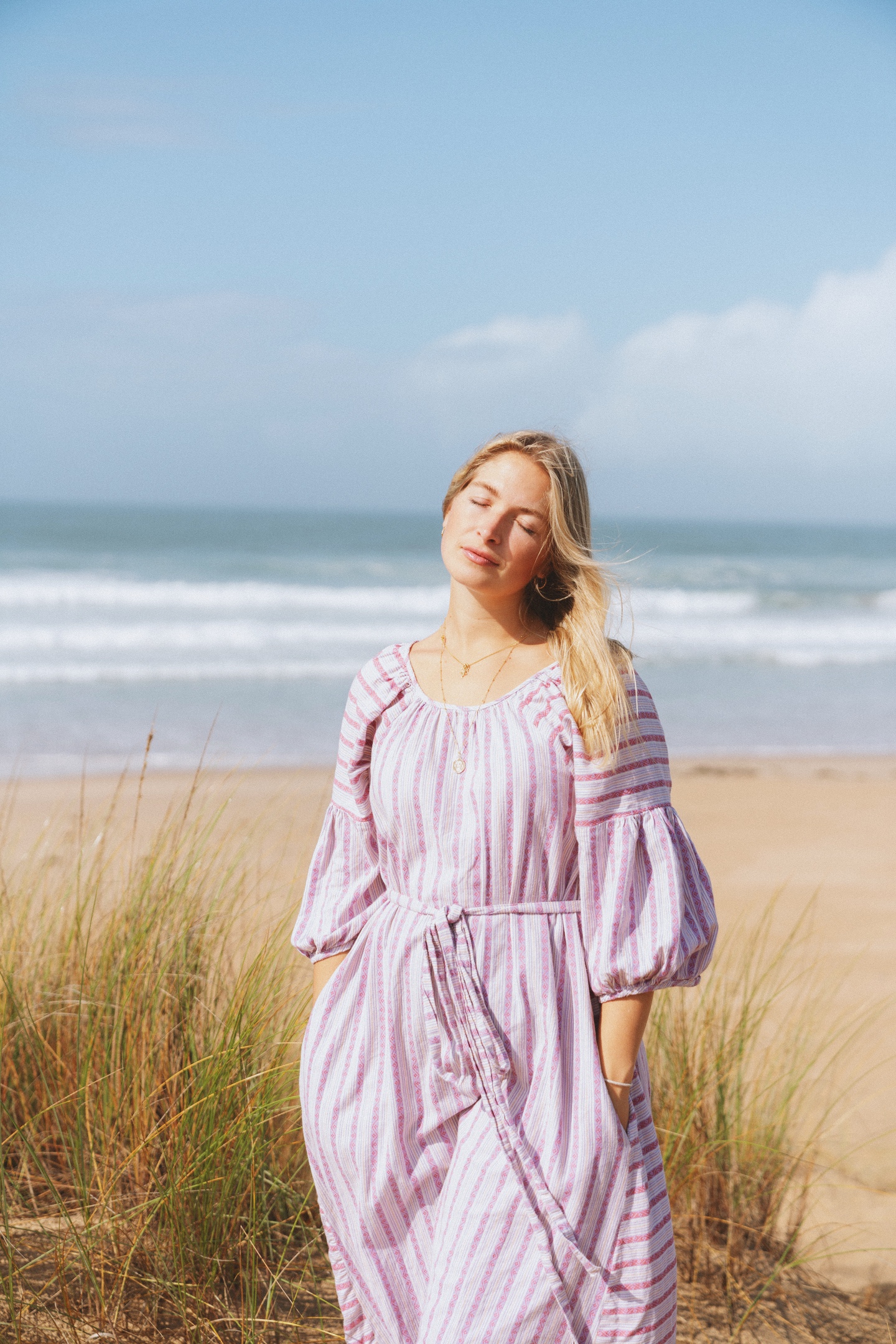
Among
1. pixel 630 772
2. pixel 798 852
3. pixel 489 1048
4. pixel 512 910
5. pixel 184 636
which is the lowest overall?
pixel 798 852

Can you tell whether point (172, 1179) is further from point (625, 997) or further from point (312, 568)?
point (312, 568)

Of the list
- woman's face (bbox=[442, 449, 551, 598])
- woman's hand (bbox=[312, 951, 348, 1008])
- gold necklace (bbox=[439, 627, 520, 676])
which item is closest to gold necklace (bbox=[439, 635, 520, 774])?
gold necklace (bbox=[439, 627, 520, 676])

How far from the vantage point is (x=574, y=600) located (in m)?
2.06

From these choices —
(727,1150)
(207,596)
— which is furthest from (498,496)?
(207,596)

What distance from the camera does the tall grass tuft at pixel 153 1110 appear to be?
2412 mm

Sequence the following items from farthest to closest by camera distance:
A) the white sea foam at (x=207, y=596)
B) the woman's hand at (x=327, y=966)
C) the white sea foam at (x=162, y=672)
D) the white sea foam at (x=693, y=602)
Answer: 1. the white sea foam at (x=693, y=602)
2. the white sea foam at (x=207, y=596)
3. the white sea foam at (x=162, y=672)
4. the woman's hand at (x=327, y=966)

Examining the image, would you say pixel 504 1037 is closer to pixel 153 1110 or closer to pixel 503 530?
pixel 503 530

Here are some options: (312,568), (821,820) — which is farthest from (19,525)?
(821,820)

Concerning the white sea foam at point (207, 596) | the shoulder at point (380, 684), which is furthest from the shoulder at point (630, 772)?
the white sea foam at point (207, 596)

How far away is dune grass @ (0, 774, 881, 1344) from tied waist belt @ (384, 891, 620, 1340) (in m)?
0.73

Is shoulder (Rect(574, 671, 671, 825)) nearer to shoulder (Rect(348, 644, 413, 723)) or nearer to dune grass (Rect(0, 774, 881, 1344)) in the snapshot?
shoulder (Rect(348, 644, 413, 723))

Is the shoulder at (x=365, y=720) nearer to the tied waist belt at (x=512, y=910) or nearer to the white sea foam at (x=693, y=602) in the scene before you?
the tied waist belt at (x=512, y=910)

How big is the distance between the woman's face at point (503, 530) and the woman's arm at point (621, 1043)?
29.6 inches

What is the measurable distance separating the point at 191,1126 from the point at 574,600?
146 centimetres
